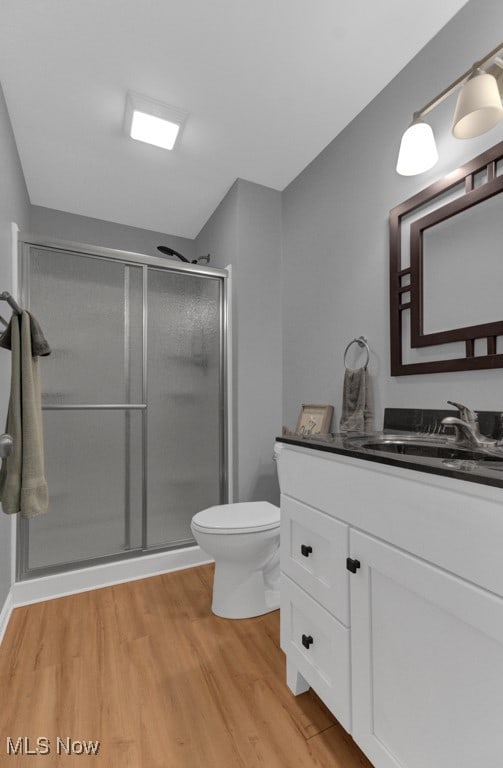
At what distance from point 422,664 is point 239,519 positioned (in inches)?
42.5

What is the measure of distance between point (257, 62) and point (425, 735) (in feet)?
7.54

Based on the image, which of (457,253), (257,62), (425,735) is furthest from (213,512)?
(257,62)

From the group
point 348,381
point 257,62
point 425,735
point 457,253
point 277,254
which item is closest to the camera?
point 425,735

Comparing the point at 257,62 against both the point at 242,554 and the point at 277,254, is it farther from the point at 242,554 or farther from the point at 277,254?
the point at 242,554

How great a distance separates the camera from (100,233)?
2926 mm

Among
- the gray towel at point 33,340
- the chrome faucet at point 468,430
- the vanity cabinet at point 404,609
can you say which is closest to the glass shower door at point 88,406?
the gray towel at point 33,340

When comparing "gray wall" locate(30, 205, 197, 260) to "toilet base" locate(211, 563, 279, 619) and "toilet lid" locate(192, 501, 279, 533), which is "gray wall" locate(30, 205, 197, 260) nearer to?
"toilet lid" locate(192, 501, 279, 533)

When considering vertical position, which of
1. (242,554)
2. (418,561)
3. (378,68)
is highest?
(378,68)

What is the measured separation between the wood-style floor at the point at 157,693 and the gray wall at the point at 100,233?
247 cm

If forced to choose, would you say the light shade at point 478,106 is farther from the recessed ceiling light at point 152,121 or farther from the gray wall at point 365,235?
the recessed ceiling light at point 152,121

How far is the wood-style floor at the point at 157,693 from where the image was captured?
105 cm

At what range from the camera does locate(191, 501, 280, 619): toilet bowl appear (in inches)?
64.3

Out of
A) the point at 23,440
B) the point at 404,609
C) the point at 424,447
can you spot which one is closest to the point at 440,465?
the point at 404,609

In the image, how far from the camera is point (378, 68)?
1.59 metres
